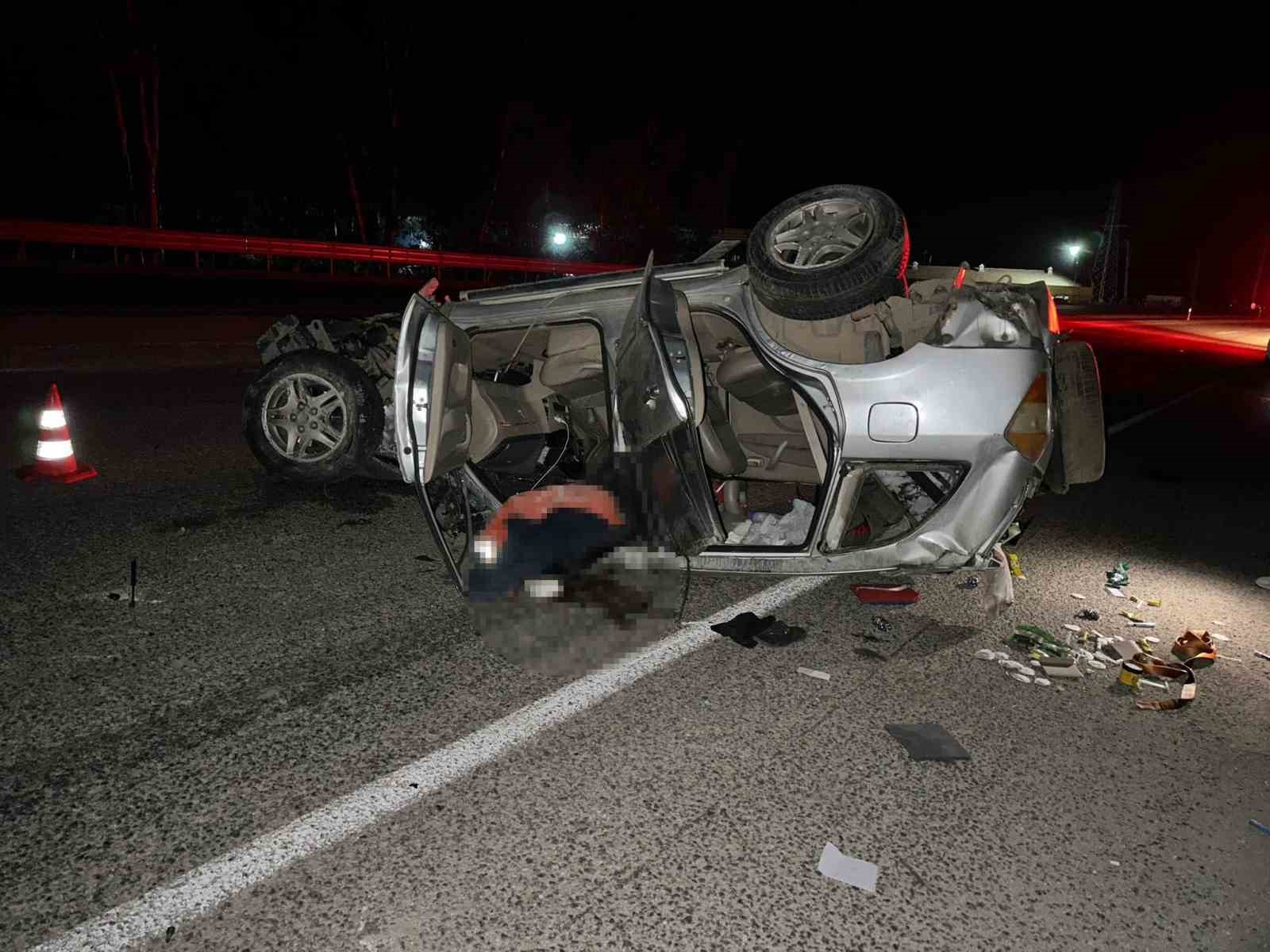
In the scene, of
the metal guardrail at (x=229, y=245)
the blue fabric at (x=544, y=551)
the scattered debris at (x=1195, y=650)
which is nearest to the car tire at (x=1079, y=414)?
the scattered debris at (x=1195, y=650)

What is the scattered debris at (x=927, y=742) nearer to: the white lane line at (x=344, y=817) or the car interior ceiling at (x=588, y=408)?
the white lane line at (x=344, y=817)

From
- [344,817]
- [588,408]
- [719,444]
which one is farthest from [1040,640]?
[344,817]

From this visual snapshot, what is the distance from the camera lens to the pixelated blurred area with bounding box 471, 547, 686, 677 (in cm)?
344

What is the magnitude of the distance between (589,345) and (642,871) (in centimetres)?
297

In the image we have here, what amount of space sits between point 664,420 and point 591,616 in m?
0.85

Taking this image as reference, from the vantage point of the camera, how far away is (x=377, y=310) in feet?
58.4

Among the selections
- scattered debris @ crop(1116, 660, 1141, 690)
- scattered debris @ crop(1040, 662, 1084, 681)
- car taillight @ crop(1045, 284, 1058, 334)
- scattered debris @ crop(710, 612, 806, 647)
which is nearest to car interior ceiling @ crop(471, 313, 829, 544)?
scattered debris @ crop(710, 612, 806, 647)

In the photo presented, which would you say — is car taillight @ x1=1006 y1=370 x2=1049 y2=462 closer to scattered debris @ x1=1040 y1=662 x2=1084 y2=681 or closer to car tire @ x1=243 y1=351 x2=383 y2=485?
scattered debris @ x1=1040 y1=662 x2=1084 y2=681

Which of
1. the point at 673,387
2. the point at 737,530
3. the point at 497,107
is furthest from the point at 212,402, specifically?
the point at 497,107

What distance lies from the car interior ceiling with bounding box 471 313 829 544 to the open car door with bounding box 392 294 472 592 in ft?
2.22

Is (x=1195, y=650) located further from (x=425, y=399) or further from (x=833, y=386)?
(x=425, y=399)

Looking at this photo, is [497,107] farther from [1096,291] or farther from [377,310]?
[1096,291]

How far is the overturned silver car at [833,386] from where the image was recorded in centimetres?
348

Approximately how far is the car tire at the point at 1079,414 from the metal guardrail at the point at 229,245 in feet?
34.9
